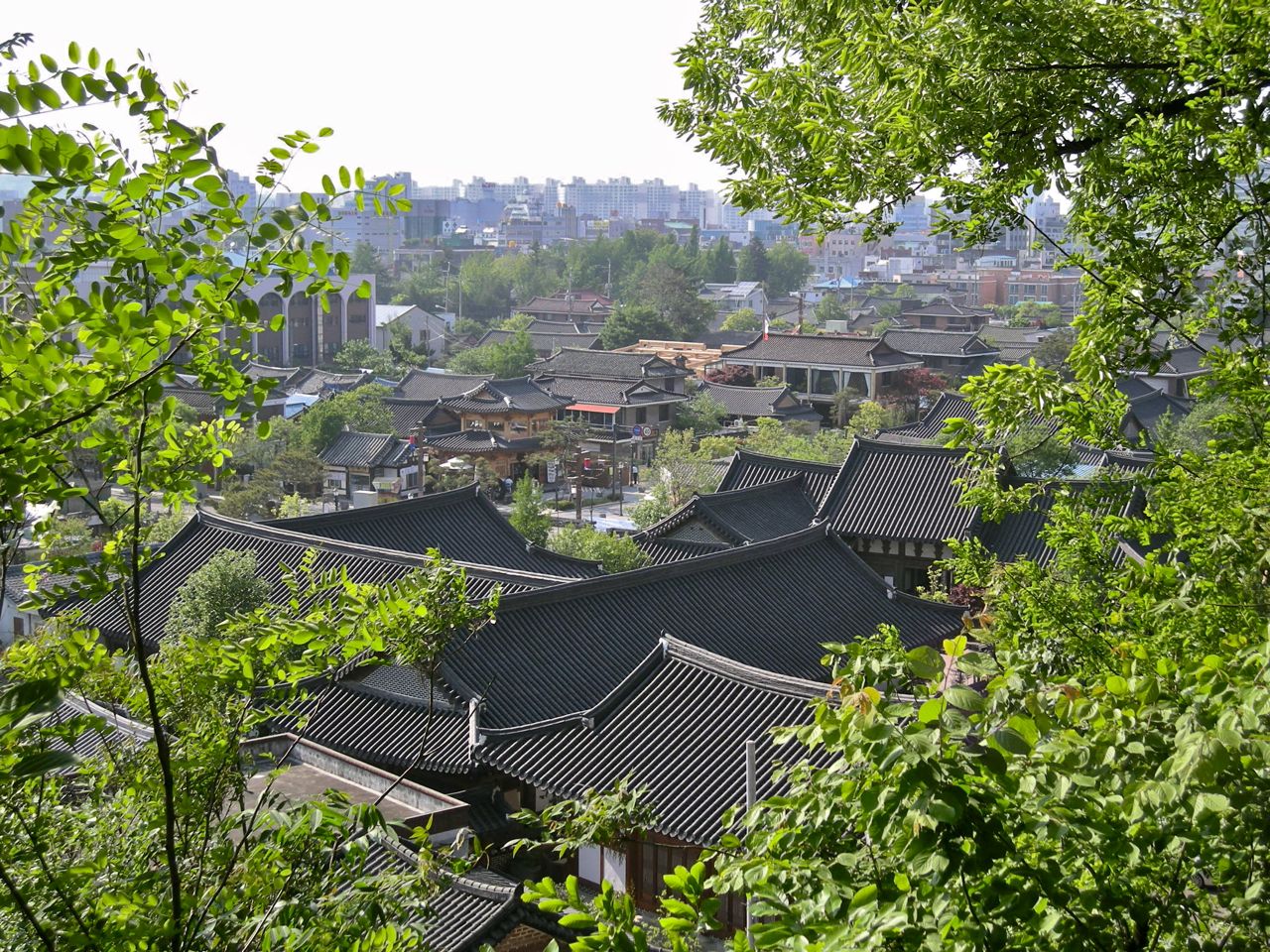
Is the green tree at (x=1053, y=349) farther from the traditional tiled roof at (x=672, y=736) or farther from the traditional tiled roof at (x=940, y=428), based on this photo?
the traditional tiled roof at (x=672, y=736)

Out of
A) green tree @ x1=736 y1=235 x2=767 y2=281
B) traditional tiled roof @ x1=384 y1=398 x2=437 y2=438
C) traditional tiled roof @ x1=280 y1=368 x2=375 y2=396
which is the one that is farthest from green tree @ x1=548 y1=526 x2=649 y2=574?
green tree @ x1=736 y1=235 x2=767 y2=281

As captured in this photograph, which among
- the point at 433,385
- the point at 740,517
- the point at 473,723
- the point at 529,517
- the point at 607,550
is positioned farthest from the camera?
the point at 433,385

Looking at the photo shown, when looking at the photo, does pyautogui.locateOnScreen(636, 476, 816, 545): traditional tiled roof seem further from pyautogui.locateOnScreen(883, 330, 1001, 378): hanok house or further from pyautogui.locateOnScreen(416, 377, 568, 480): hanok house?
pyautogui.locateOnScreen(883, 330, 1001, 378): hanok house

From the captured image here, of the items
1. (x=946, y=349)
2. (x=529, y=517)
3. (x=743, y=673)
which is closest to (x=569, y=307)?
(x=946, y=349)

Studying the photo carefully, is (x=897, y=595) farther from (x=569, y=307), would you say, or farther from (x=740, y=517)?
(x=569, y=307)

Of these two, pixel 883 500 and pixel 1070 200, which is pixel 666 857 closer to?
pixel 1070 200

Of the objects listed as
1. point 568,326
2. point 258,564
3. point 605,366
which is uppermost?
point 258,564
